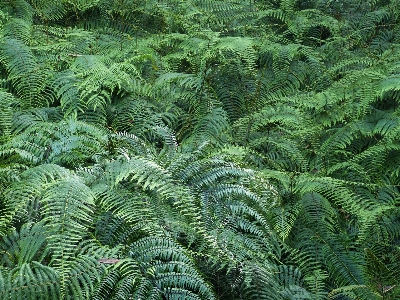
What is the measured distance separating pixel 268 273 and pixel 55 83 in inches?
97.8

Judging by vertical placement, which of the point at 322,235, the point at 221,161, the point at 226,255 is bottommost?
the point at 322,235

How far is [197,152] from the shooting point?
3.29 m

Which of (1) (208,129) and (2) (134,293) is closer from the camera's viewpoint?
(2) (134,293)

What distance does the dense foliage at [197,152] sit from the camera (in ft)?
8.17

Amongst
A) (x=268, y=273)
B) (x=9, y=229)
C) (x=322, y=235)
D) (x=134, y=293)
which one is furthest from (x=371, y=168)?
(x=9, y=229)

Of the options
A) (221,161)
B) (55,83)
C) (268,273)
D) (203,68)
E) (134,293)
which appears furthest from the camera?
(203,68)

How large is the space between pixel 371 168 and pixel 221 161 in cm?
136

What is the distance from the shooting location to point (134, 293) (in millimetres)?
2311

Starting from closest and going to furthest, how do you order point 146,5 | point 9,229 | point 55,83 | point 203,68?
point 9,229 → point 55,83 → point 203,68 → point 146,5

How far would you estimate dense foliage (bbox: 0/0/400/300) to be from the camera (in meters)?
2.49

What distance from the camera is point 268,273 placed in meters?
2.66

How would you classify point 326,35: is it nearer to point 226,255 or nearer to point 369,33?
point 369,33

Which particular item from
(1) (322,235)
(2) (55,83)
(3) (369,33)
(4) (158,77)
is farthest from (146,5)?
(1) (322,235)

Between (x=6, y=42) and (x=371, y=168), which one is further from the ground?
(x=6, y=42)
